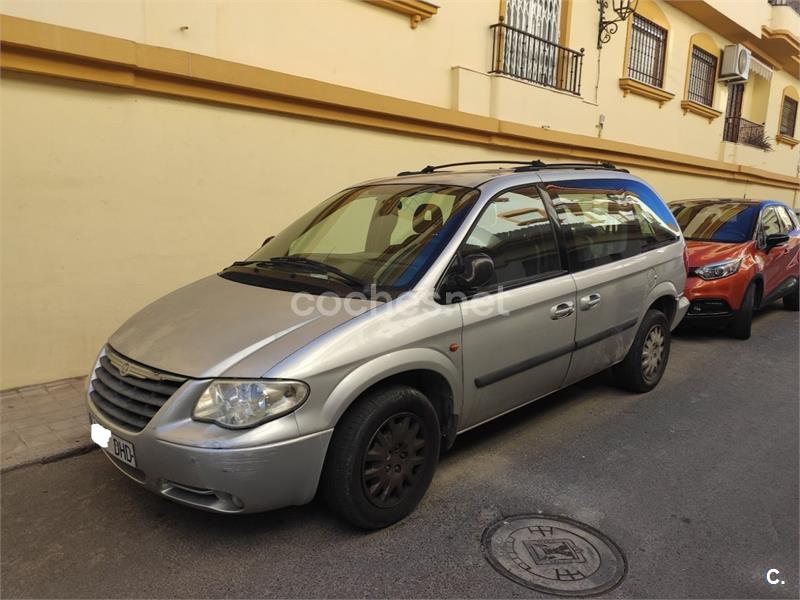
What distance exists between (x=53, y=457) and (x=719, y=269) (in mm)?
6132

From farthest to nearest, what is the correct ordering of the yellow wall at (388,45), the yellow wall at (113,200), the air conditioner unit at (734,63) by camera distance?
the air conditioner unit at (734,63)
the yellow wall at (388,45)
the yellow wall at (113,200)

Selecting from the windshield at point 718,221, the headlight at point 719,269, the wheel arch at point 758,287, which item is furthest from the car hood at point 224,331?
the windshield at point 718,221

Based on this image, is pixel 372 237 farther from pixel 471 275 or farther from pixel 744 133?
pixel 744 133

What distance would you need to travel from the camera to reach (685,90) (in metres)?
12.7

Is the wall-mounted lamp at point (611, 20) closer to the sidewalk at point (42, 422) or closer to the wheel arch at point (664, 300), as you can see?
the wheel arch at point (664, 300)

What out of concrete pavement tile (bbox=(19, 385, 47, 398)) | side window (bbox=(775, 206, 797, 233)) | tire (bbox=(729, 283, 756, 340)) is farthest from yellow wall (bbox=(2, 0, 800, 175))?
tire (bbox=(729, 283, 756, 340))

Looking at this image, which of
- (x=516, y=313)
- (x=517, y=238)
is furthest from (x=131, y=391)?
(x=517, y=238)

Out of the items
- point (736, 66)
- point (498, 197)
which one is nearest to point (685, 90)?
point (736, 66)

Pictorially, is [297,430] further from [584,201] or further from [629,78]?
[629,78]

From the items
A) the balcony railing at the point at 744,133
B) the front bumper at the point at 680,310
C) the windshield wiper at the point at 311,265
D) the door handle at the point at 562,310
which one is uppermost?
the balcony railing at the point at 744,133

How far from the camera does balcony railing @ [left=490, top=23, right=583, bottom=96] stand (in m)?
8.16

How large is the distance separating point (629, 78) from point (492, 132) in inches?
172

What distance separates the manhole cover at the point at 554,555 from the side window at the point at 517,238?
128cm

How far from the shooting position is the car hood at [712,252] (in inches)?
247
